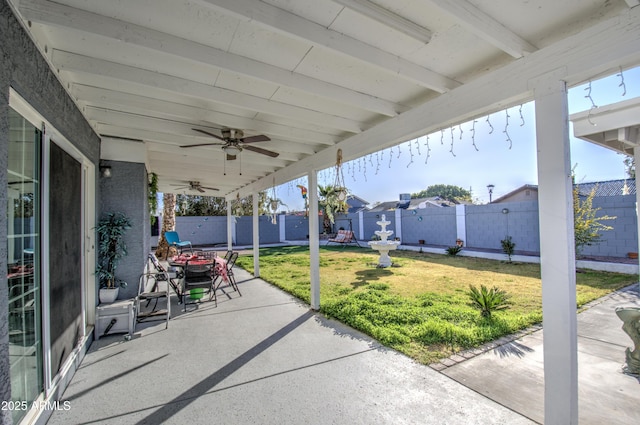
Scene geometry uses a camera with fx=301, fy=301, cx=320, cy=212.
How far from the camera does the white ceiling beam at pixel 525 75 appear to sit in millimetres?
1775

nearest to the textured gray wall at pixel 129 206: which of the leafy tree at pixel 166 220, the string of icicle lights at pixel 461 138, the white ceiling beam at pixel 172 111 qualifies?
the white ceiling beam at pixel 172 111

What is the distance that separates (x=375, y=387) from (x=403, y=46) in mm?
2978

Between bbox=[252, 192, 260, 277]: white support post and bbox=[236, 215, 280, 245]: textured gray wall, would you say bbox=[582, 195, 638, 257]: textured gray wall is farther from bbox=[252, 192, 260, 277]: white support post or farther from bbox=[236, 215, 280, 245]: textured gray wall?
bbox=[236, 215, 280, 245]: textured gray wall

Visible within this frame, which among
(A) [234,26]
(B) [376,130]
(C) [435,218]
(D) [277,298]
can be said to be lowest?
(D) [277,298]

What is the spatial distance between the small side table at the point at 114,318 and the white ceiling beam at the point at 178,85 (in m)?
3.06

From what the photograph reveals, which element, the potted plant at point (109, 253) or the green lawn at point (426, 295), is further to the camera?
the potted plant at point (109, 253)

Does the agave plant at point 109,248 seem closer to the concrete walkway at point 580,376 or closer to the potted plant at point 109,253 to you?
the potted plant at point 109,253

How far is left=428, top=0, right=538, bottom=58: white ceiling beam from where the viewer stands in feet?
5.87

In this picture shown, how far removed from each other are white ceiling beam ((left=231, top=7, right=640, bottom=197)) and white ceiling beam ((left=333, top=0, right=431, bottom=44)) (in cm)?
75

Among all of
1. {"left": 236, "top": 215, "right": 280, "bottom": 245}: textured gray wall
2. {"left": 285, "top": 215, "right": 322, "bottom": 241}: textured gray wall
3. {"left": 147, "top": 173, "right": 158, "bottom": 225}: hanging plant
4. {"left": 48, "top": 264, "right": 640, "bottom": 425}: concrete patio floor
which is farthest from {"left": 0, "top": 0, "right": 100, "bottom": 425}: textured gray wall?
{"left": 285, "top": 215, "right": 322, "bottom": 241}: textured gray wall

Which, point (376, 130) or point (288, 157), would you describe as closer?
point (376, 130)

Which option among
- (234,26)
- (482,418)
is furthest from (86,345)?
(482,418)

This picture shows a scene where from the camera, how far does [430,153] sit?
3.53 meters

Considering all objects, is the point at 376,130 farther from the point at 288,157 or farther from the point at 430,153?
the point at 288,157
